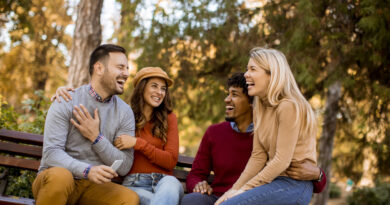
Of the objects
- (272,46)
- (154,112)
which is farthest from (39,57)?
(154,112)

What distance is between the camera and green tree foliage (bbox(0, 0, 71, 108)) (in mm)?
10883

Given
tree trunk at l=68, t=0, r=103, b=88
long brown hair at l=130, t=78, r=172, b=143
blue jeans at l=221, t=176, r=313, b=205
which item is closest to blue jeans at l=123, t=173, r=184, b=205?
long brown hair at l=130, t=78, r=172, b=143

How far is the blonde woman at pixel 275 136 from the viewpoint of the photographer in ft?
9.37

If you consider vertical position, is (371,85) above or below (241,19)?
below

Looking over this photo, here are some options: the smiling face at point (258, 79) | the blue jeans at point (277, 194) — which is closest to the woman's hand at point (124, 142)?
the blue jeans at point (277, 194)

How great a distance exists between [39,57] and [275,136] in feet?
32.7

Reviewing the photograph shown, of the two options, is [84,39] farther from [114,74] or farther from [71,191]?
[71,191]

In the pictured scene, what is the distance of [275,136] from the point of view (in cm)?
300

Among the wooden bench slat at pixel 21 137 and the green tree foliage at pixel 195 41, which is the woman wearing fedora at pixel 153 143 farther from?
the green tree foliage at pixel 195 41

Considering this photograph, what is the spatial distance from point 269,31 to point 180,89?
2.07 meters

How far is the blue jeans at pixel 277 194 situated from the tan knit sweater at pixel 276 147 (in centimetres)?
7

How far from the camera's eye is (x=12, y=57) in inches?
438

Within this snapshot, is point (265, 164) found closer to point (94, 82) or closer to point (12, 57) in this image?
point (94, 82)

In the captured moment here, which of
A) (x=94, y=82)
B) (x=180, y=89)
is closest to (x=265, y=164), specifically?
(x=94, y=82)
